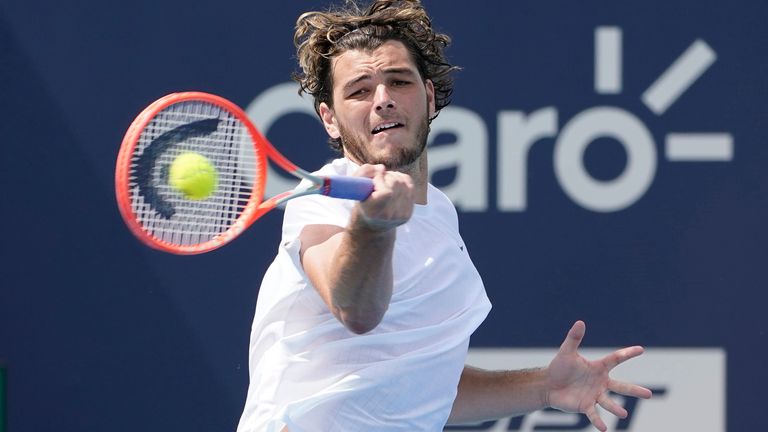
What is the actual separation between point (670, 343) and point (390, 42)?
1.65 meters

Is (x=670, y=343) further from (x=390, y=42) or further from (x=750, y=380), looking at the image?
(x=390, y=42)

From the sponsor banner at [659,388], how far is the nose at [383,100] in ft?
4.92

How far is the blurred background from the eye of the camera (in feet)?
14.0

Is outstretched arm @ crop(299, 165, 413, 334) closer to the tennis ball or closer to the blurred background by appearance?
the tennis ball

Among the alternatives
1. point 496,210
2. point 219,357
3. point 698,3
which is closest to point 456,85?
point 496,210

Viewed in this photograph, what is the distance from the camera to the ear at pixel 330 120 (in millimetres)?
3182

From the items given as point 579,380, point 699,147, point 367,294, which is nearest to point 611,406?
point 579,380

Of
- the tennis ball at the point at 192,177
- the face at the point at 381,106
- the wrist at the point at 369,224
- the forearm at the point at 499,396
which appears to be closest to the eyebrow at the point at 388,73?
the face at the point at 381,106

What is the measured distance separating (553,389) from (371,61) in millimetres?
877

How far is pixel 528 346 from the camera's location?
4.33 meters

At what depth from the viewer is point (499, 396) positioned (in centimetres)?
335

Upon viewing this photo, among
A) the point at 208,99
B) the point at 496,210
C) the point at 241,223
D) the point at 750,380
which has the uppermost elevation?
the point at 208,99

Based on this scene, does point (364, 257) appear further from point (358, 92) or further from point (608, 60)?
point (608, 60)

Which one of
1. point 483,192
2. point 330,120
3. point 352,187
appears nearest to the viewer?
point 352,187
